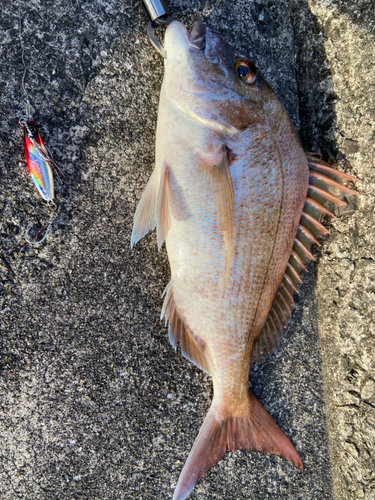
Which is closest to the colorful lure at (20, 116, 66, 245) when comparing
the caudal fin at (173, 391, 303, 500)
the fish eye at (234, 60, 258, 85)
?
the fish eye at (234, 60, 258, 85)

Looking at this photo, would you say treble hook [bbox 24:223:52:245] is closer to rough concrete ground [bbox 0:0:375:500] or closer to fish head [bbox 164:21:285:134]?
rough concrete ground [bbox 0:0:375:500]

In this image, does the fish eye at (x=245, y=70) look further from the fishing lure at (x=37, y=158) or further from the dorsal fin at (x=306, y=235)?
the fishing lure at (x=37, y=158)

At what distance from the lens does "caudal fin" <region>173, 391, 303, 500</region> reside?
1.56 meters

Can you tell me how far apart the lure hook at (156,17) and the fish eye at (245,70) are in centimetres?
34

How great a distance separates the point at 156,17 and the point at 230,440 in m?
2.01

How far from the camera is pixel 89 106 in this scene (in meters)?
1.54

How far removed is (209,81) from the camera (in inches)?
52.5

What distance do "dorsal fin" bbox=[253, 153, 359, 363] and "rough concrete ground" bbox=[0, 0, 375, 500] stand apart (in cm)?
13

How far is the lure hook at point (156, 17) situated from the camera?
149 centimetres

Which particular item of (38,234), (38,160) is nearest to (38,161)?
(38,160)

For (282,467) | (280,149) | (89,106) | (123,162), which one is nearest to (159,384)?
(282,467)

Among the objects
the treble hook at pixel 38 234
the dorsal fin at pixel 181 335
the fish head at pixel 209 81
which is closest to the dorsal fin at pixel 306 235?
the dorsal fin at pixel 181 335

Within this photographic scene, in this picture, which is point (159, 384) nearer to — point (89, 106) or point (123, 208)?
point (123, 208)

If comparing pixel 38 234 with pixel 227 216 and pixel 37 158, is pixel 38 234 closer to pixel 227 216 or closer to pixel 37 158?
pixel 37 158
